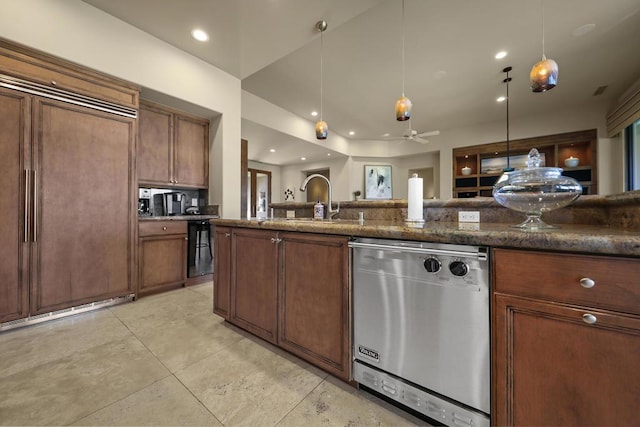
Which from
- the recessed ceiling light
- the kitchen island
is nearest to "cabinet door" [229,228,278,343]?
the kitchen island

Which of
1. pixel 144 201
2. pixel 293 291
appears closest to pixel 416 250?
pixel 293 291

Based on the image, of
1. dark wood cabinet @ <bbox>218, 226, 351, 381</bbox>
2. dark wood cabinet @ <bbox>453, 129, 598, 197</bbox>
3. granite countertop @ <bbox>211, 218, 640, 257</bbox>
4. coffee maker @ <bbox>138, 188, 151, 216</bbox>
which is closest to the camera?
granite countertop @ <bbox>211, 218, 640, 257</bbox>

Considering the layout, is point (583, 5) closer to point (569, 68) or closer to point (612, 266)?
point (569, 68)

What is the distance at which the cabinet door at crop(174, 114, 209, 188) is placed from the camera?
10.4ft

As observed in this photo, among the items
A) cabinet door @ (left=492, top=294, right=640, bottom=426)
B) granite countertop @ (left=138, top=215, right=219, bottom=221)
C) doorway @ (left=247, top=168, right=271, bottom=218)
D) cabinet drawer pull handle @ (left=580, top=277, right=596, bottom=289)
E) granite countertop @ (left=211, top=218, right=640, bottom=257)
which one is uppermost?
doorway @ (left=247, top=168, right=271, bottom=218)

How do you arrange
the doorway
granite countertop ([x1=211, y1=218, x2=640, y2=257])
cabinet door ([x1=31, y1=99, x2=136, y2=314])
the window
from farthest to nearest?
the doorway → the window → cabinet door ([x1=31, y1=99, x2=136, y2=314]) → granite countertop ([x1=211, y1=218, x2=640, y2=257])

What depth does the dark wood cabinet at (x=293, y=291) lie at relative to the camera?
50.6 inches

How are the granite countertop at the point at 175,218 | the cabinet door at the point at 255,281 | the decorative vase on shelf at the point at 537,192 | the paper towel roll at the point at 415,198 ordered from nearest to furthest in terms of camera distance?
the decorative vase on shelf at the point at 537,192, the paper towel roll at the point at 415,198, the cabinet door at the point at 255,281, the granite countertop at the point at 175,218

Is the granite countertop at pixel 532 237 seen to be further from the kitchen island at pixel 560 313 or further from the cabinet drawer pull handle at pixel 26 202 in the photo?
the cabinet drawer pull handle at pixel 26 202

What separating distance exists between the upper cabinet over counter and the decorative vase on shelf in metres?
3.36

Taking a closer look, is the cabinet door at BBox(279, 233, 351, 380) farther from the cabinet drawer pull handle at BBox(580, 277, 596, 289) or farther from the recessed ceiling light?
the recessed ceiling light

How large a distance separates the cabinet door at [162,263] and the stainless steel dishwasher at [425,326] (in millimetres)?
2540

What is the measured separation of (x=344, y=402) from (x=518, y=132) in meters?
Answer: 6.85

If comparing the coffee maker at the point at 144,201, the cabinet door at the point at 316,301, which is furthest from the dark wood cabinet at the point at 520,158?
the coffee maker at the point at 144,201
